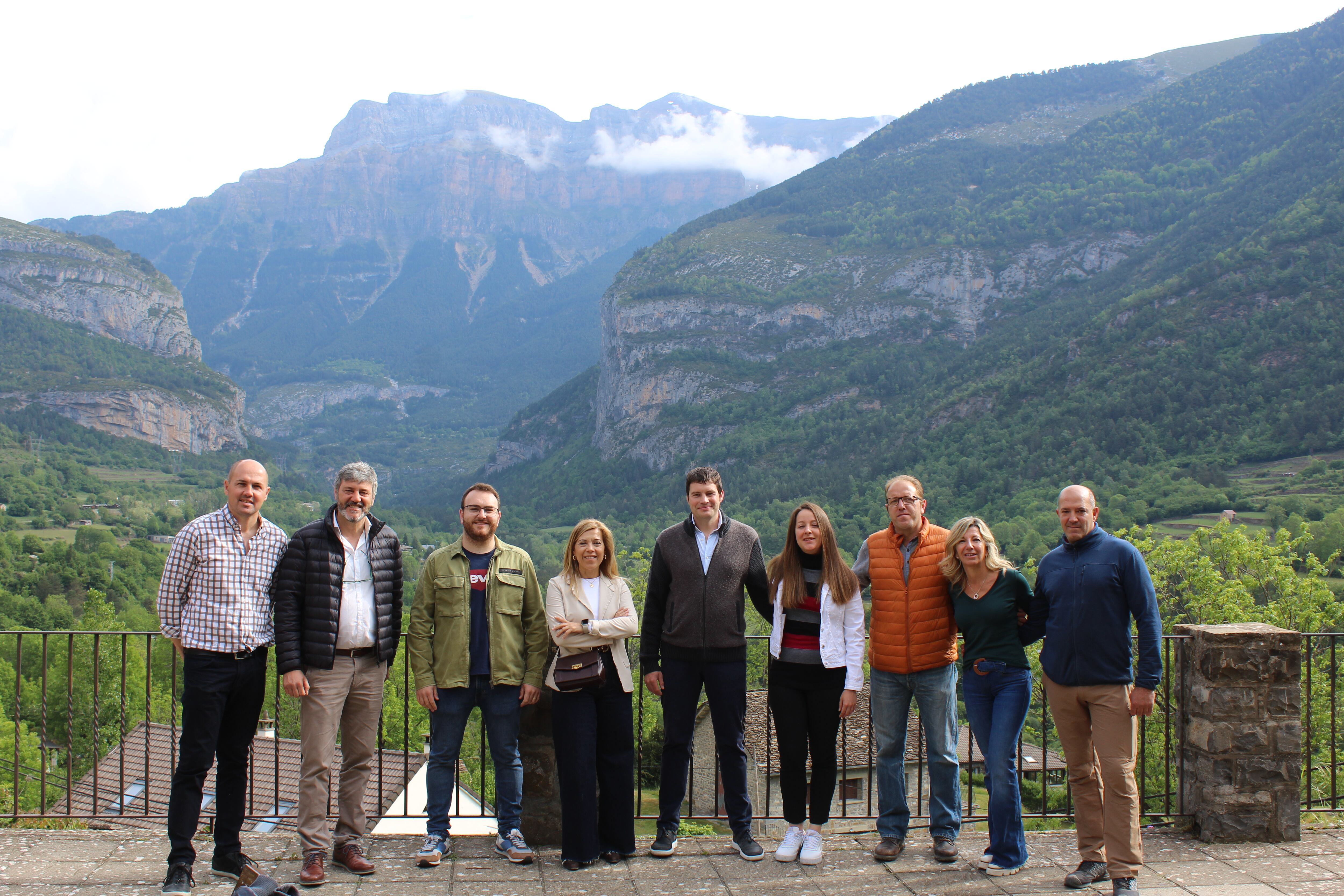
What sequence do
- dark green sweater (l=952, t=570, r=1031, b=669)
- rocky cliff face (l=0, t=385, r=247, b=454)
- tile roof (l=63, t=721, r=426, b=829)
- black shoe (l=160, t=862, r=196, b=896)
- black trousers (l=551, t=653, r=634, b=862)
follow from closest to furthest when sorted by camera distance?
black shoe (l=160, t=862, r=196, b=896), dark green sweater (l=952, t=570, r=1031, b=669), black trousers (l=551, t=653, r=634, b=862), tile roof (l=63, t=721, r=426, b=829), rocky cliff face (l=0, t=385, r=247, b=454)

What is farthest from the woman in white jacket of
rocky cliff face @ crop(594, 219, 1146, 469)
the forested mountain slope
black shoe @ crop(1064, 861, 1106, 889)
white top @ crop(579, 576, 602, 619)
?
rocky cliff face @ crop(594, 219, 1146, 469)

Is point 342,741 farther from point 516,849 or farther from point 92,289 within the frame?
point 92,289

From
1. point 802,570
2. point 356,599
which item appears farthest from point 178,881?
point 802,570

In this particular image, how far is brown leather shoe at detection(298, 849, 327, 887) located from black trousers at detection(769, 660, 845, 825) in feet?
8.34

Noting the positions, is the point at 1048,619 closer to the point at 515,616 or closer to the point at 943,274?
the point at 515,616

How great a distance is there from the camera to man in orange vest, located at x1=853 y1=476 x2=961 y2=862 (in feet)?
15.6

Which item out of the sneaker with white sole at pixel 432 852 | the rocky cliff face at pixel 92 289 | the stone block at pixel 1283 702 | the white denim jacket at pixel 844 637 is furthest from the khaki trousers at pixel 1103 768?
the rocky cliff face at pixel 92 289

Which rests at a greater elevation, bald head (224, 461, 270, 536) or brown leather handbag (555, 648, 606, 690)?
bald head (224, 461, 270, 536)

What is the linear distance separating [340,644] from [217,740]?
0.77m

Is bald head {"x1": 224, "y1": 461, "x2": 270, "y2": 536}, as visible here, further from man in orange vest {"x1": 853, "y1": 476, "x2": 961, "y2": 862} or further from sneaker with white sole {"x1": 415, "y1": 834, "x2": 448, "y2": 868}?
man in orange vest {"x1": 853, "y1": 476, "x2": 961, "y2": 862}

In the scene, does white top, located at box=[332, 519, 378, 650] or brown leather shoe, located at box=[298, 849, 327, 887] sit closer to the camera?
brown leather shoe, located at box=[298, 849, 327, 887]

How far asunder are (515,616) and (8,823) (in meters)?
4.46

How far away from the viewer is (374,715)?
4.80 meters

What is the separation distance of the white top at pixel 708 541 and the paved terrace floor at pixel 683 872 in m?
1.78
